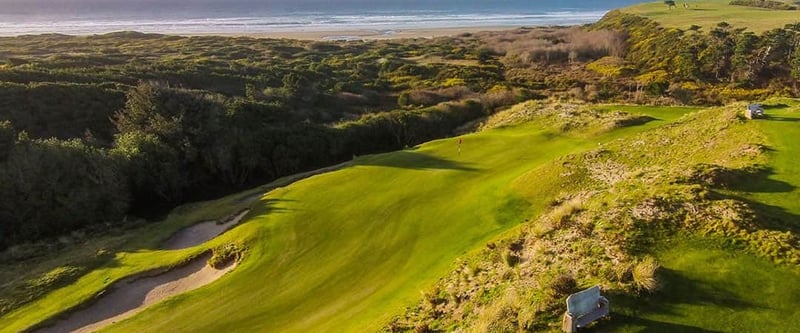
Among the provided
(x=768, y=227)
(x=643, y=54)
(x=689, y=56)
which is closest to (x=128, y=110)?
(x=768, y=227)

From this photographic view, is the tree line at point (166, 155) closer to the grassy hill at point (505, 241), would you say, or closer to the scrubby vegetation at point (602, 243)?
→ the grassy hill at point (505, 241)

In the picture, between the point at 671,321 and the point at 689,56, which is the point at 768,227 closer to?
the point at 671,321

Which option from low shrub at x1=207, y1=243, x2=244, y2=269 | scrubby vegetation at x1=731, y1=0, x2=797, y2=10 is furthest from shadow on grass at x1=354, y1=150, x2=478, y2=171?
scrubby vegetation at x1=731, y1=0, x2=797, y2=10

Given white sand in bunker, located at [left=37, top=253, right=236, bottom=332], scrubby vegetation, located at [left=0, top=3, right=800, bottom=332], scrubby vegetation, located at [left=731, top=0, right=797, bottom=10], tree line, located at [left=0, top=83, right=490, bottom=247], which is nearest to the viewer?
scrubby vegetation, located at [left=0, top=3, right=800, bottom=332]

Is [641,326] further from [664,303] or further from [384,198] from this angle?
[384,198]

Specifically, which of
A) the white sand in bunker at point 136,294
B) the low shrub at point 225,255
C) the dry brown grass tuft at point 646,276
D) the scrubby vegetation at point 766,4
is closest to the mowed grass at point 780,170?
the dry brown grass tuft at point 646,276

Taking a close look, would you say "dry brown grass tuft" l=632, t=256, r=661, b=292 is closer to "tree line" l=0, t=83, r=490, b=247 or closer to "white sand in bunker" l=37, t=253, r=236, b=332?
"white sand in bunker" l=37, t=253, r=236, b=332
